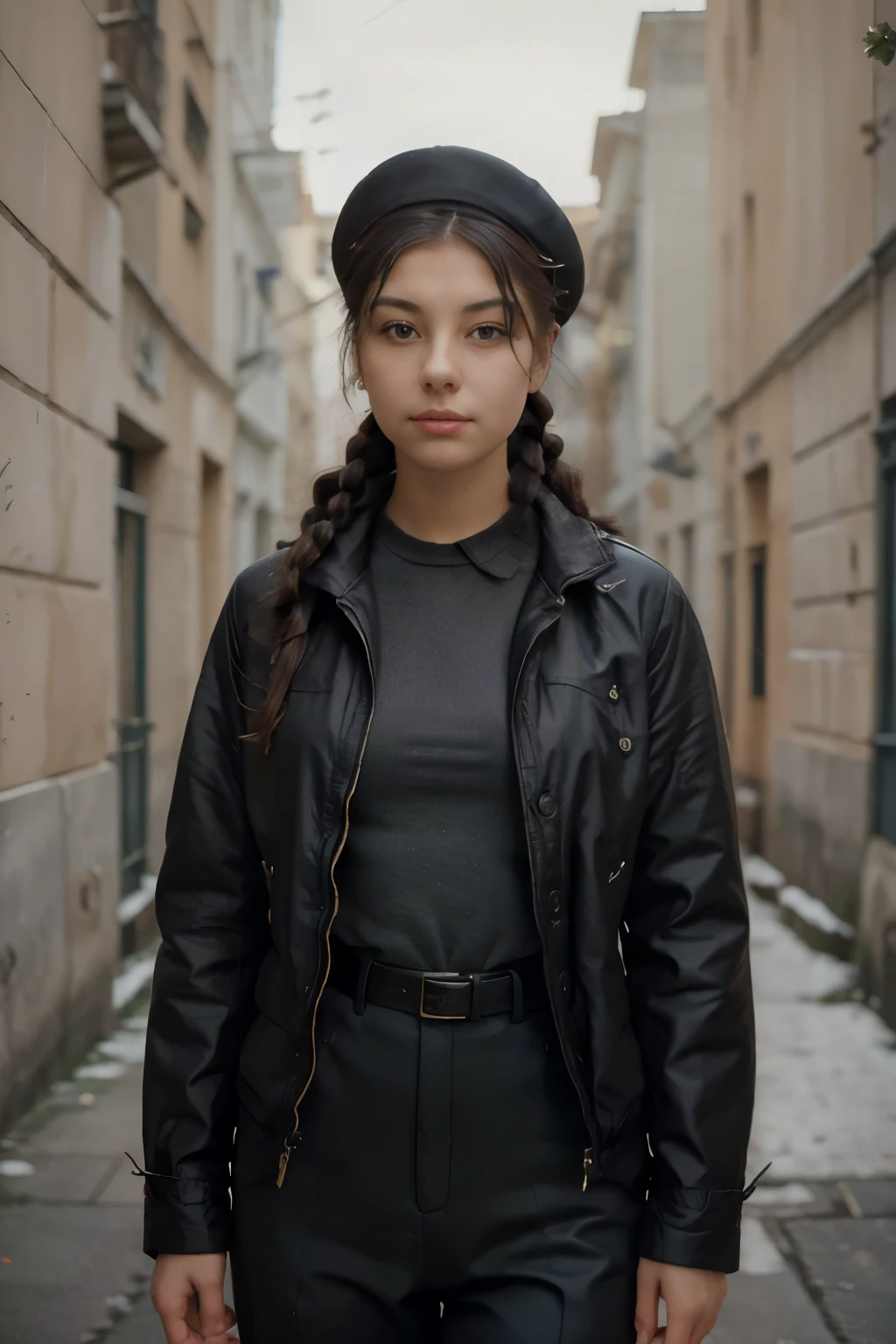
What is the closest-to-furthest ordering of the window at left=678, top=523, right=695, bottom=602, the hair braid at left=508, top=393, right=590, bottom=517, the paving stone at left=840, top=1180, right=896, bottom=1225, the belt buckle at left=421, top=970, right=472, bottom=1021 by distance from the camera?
1. the belt buckle at left=421, top=970, right=472, bottom=1021
2. the hair braid at left=508, top=393, right=590, bottom=517
3. the paving stone at left=840, top=1180, right=896, bottom=1225
4. the window at left=678, top=523, right=695, bottom=602

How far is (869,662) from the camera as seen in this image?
184 inches

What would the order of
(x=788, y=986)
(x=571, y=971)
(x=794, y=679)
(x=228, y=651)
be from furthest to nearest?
(x=794, y=679) → (x=788, y=986) → (x=228, y=651) → (x=571, y=971)

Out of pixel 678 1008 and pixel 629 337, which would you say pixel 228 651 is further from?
pixel 629 337

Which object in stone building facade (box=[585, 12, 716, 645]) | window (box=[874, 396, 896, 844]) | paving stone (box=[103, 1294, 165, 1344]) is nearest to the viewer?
paving stone (box=[103, 1294, 165, 1344])

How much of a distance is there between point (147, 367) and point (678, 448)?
4519 millimetres

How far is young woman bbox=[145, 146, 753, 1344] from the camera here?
1.37 meters

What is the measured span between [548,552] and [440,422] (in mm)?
198

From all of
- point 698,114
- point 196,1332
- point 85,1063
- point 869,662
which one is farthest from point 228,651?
point 698,114

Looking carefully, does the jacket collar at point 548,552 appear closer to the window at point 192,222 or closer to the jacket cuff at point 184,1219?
the jacket cuff at point 184,1219

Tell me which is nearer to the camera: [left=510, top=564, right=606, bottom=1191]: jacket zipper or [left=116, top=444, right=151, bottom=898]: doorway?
[left=510, top=564, right=606, bottom=1191]: jacket zipper

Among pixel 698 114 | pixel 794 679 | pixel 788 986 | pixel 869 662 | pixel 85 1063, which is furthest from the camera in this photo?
pixel 698 114

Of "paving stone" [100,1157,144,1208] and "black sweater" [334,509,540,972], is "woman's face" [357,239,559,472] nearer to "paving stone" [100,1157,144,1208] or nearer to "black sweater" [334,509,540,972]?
"black sweater" [334,509,540,972]

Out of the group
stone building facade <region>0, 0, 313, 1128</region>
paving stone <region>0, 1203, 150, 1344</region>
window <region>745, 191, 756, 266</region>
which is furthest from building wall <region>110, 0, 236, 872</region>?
window <region>745, 191, 756, 266</region>

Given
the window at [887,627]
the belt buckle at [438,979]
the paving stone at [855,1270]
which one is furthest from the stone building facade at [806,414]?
the belt buckle at [438,979]
